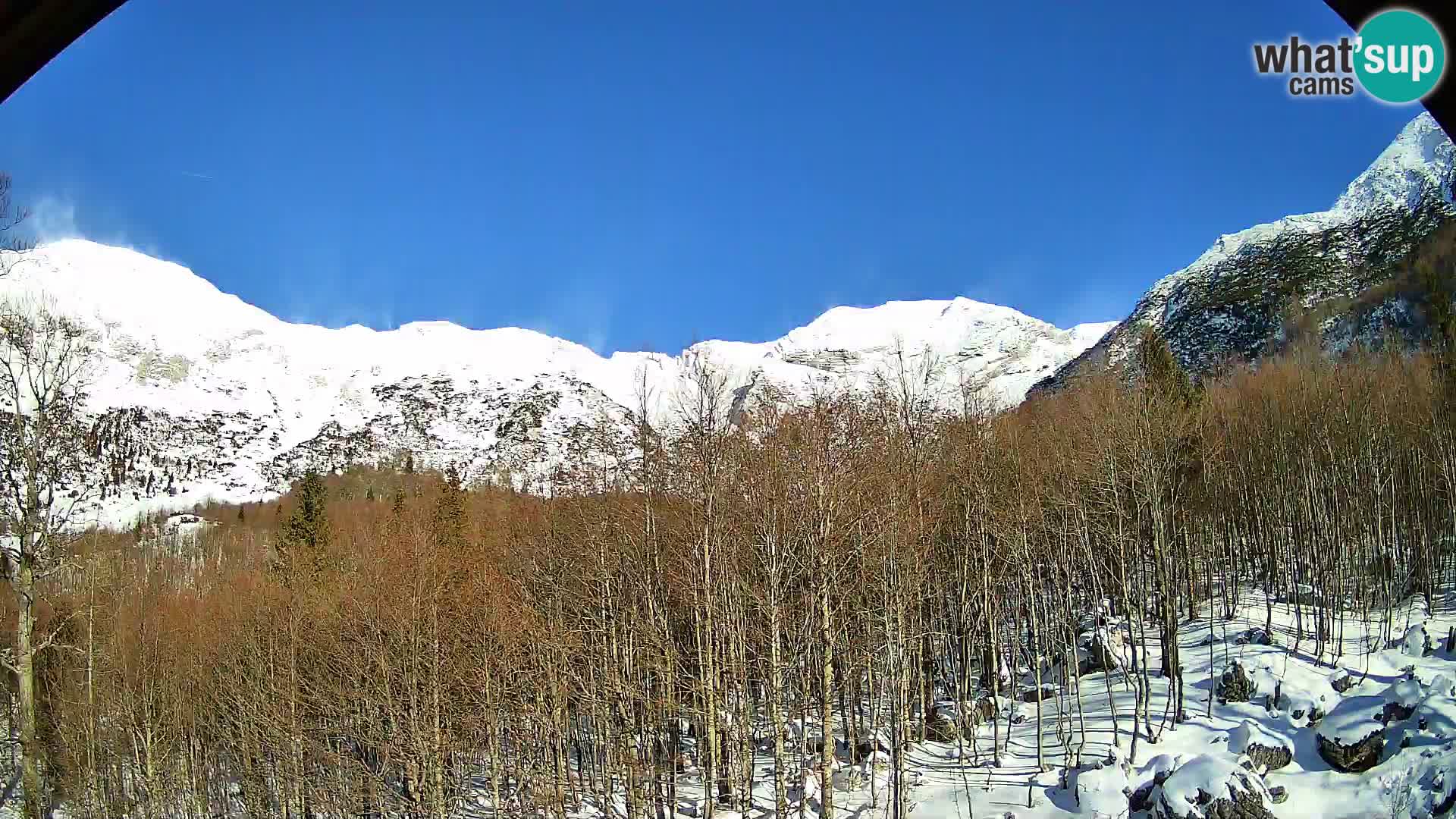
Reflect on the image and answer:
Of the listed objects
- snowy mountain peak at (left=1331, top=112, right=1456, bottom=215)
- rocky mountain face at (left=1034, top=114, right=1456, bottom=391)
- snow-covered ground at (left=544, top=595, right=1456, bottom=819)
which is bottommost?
snow-covered ground at (left=544, top=595, right=1456, bottom=819)

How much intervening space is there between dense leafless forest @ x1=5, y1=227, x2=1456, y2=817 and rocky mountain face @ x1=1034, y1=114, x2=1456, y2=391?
3484 cm

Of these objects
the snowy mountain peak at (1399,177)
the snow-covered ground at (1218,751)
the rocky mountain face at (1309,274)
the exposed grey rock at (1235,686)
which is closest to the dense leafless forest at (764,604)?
the snow-covered ground at (1218,751)

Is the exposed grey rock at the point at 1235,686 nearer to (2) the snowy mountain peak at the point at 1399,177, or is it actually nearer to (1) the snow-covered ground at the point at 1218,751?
(1) the snow-covered ground at the point at 1218,751

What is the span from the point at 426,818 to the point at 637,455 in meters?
10.1

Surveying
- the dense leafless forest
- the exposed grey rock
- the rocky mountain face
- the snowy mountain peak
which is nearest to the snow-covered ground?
the exposed grey rock

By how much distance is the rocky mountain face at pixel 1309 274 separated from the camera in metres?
70.7

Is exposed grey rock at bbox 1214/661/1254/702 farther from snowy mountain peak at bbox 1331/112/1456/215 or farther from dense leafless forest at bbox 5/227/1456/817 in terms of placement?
snowy mountain peak at bbox 1331/112/1456/215

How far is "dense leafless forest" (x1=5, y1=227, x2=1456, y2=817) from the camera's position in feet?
66.9

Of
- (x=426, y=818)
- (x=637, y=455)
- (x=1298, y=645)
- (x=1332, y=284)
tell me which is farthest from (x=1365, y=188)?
(x=426, y=818)

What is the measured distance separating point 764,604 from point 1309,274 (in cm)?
10089

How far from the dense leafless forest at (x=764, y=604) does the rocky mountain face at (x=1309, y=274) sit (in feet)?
114

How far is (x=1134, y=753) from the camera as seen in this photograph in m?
18.2

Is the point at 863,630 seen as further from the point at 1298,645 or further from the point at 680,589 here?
the point at 1298,645

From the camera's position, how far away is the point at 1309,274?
95.2m
